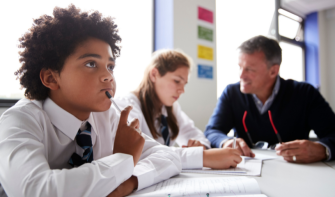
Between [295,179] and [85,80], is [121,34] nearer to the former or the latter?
[85,80]

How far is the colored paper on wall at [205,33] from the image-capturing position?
7.37ft

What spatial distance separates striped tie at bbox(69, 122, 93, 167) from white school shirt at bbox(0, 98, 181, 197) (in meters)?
0.03

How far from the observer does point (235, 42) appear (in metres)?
3.05

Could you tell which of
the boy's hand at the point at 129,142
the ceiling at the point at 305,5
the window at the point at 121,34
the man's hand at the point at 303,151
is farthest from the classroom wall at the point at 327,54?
the boy's hand at the point at 129,142

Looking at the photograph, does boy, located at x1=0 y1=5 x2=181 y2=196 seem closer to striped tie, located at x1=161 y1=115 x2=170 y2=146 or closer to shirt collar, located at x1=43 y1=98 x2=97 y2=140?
shirt collar, located at x1=43 y1=98 x2=97 y2=140

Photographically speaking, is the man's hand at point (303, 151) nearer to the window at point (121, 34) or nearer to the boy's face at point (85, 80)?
the boy's face at point (85, 80)

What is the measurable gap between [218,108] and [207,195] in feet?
3.82

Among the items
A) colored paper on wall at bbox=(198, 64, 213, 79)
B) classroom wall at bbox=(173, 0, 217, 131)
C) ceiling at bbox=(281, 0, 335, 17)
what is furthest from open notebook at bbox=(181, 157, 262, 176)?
ceiling at bbox=(281, 0, 335, 17)

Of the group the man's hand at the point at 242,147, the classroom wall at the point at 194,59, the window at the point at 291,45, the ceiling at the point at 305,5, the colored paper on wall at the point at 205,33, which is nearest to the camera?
the man's hand at the point at 242,147

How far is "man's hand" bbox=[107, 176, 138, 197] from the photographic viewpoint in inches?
22.5

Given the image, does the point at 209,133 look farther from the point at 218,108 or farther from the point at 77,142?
the point at 77,142

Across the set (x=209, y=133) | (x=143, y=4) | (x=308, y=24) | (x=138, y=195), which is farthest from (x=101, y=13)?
(x=308, y=24)

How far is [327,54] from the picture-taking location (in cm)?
448

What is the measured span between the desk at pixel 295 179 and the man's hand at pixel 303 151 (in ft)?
0.10
